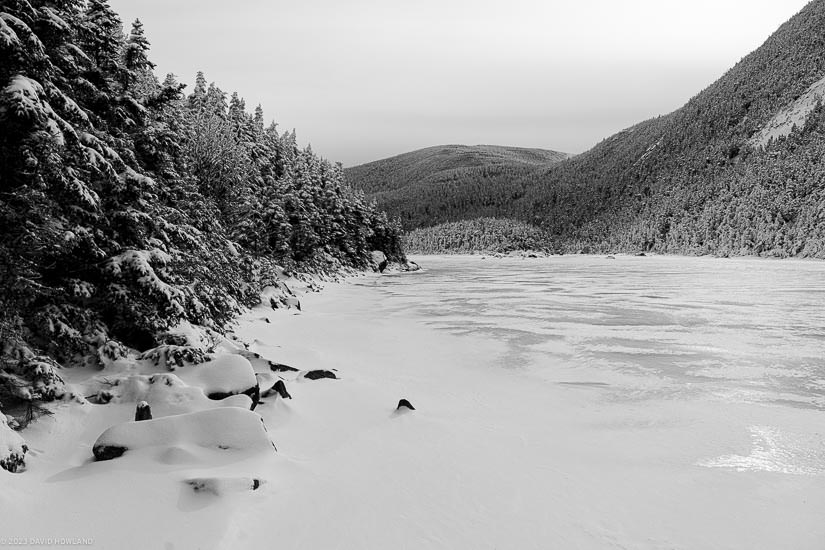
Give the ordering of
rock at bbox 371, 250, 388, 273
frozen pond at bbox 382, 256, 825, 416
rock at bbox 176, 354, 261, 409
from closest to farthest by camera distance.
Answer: rock at bbox 176, 354, 261, 409 → frozen pond at bbox 382, 256, 825, 416 → rock at bbox 371, 250, 388, 273

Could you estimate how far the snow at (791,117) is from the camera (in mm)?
127938

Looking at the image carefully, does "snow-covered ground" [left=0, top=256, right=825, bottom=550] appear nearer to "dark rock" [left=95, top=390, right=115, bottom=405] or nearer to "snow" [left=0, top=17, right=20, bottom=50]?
"dark rock" [left=95, top=390, right=115, bottom=405]

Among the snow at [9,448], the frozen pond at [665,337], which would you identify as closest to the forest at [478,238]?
the frozen pond at [665,337]

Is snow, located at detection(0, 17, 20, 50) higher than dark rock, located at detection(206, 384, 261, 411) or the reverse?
higher

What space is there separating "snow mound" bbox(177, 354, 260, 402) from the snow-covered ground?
6.4 inches

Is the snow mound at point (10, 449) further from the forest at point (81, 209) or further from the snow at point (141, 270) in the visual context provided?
the snow at point (141, 270)

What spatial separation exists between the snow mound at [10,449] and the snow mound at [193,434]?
653 mm

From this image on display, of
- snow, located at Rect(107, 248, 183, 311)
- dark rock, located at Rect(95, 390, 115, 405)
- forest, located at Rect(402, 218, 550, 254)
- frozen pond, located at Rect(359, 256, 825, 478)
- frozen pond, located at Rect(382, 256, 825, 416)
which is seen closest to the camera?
dark rock, located at Rect(95, 390, 115, 405)

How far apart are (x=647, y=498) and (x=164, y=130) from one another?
11195mm

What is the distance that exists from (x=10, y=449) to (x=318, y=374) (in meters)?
5.58

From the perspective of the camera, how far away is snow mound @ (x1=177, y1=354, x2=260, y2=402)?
7.61 m

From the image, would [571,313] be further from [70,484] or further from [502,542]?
[70,484]

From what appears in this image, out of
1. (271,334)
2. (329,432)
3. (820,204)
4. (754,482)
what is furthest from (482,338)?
(820,204)

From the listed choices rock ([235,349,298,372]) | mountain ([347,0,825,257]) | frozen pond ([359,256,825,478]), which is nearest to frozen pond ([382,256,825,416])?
frozen pond ([359,256,825,478])
